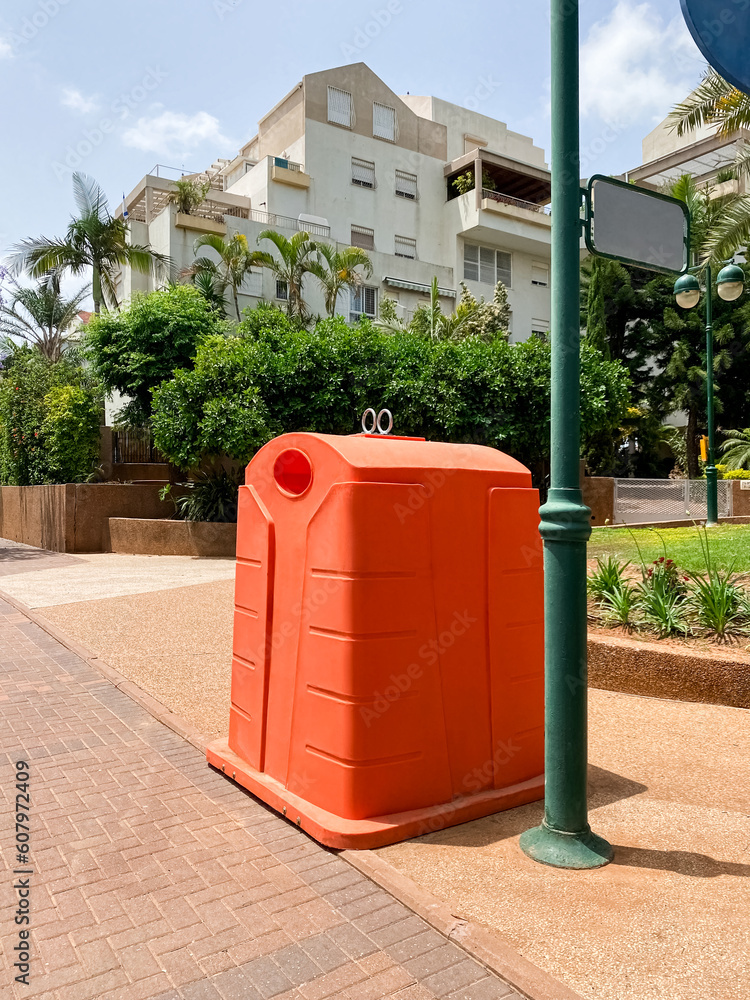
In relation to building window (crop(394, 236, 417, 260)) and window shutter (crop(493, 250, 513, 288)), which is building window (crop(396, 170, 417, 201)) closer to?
building window (crop(394, 236, 417, 260))

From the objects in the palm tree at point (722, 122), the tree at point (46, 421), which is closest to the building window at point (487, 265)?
the palm tree at point (722, 122)

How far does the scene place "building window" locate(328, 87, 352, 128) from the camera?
32.8 metres

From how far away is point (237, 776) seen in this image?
4047 millimetres

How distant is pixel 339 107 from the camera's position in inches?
1302

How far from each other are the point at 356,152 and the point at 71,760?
3306cm

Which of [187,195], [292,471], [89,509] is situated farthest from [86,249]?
[292,471]

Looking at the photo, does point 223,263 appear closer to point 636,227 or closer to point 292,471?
point 292,471

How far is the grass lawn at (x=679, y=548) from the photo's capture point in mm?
8242

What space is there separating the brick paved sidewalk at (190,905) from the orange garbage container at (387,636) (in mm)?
291

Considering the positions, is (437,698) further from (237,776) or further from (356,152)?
(356,152)

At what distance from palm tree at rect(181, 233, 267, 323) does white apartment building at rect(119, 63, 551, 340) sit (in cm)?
110

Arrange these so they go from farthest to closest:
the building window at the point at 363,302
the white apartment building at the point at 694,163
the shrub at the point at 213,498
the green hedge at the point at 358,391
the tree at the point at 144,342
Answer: the white apartment building at the point at 694,163, the building window at the point at 363,302, the tree at the point at 144,342, the shrub at the point at 213,498, the green hedge at the point at 358,391

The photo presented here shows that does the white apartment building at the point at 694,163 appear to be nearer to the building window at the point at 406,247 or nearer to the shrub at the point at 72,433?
the building window at the point at 406,247

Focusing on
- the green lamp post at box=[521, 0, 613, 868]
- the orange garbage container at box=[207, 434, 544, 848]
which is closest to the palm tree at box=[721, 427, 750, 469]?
the orange garbage container at box=[207, 434, 544, 848]
